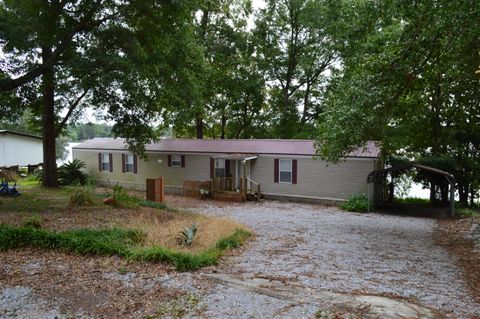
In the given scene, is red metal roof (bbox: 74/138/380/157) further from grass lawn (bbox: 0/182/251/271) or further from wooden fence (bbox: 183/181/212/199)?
grass lawn (bbox: 0/182/251/271)

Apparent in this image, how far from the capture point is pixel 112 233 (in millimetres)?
7672

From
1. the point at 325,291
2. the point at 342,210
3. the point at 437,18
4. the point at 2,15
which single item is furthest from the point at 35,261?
the point at 342,210

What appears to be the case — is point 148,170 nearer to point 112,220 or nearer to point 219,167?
point 219,167

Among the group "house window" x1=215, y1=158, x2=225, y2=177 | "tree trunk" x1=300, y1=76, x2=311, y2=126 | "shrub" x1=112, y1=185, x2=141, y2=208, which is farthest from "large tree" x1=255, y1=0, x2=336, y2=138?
"shrub" x1=112, y1=185, x2=141, y2=208

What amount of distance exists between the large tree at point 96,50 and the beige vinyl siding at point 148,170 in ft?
21.2

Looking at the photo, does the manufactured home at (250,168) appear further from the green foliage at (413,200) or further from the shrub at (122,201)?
the green foliage at (413,200)

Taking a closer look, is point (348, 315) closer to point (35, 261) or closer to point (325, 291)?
point (325, 291)

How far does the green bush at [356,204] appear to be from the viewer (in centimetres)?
1595

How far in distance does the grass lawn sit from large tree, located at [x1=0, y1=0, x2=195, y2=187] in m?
3.79

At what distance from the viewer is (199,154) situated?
2077cm

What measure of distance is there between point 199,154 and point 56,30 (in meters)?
11.2

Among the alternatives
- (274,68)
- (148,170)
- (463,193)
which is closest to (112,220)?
(148,170)

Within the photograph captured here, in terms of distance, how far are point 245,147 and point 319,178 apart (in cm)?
448

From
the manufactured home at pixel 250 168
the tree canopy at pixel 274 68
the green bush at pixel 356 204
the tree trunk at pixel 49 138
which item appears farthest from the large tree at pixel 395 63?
the tree trunk at pixel 49 138
